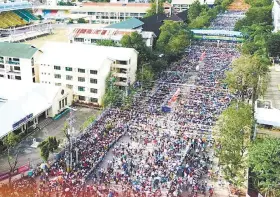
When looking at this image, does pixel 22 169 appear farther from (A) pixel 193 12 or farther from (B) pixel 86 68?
(A) pixel 193 12

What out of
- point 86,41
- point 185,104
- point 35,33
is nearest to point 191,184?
point 185,104

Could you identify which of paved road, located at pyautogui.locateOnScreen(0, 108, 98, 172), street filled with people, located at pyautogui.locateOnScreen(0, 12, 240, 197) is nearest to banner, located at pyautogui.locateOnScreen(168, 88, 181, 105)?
street filled with people, located at pyautogui.locateOnScreen(0, 12, 240, 197)

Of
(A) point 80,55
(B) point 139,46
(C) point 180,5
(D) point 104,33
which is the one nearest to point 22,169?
(A) point 80,55

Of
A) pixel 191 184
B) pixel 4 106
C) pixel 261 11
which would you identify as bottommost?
pixel 191 184

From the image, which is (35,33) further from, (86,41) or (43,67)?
(43,67)

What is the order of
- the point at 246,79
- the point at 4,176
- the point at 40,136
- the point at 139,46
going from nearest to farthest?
the point at 4,176 → the point at 40,136 → the point at 246,79 → the point at 139,46

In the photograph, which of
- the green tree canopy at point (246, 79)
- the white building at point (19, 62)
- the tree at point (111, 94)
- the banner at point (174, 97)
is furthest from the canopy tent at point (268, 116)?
the white building at point (19, 62)
